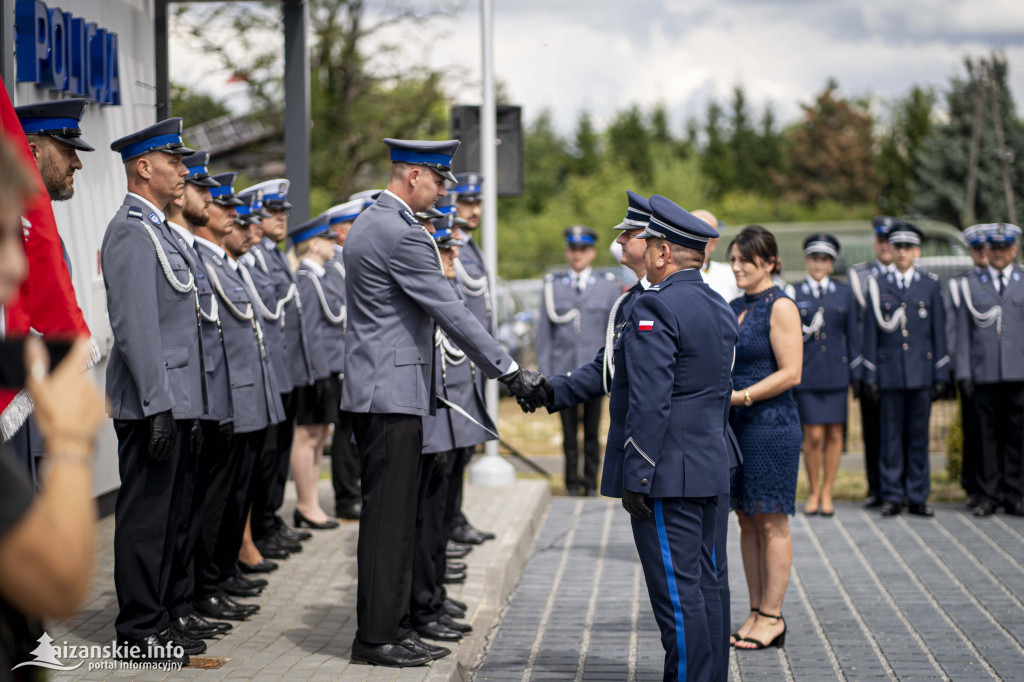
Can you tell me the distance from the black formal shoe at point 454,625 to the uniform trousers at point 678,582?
1593 mm

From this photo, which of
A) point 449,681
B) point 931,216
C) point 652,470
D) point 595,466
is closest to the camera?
point 652,470

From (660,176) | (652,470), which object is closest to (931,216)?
(660,176)

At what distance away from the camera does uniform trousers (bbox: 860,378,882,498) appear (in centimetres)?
1007

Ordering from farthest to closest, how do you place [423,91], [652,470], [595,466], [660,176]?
[660,176] → [423,91] → [595,466] → [652,470]

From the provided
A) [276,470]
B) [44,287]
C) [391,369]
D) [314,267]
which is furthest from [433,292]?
[314,267]

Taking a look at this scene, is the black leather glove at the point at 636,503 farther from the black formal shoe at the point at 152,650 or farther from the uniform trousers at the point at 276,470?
the uniform trousers at the point at 276,470

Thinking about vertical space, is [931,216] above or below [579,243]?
above

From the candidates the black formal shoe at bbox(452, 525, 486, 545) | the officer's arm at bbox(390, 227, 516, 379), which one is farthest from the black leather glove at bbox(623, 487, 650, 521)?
the black formal shoe at bbox(452, 525, 486, 545)

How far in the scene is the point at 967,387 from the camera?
989cm

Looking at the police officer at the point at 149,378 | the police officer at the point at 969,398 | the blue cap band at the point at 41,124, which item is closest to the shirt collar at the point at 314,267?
the police officer at the point at 149,378

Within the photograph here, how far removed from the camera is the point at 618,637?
614cm

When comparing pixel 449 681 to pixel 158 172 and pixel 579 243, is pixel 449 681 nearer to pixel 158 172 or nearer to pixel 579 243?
pixel 158 172

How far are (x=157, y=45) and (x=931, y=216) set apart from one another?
119 feet

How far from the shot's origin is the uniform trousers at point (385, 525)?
5.15 metres
